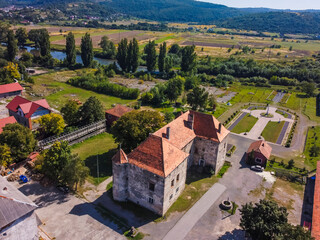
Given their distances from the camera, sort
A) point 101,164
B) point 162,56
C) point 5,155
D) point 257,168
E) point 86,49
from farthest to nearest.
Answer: point 86,49 < point 162,56 < point 257,168 < point 101,164 < point 5,155

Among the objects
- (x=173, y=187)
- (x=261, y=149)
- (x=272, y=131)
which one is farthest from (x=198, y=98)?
(x=173, y=187)

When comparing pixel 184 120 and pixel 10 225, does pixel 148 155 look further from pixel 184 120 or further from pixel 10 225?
pixel 10 225

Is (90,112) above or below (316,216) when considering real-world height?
above

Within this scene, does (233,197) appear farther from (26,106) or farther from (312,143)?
(26,106)

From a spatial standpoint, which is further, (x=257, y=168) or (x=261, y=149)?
(x=261, y=149)

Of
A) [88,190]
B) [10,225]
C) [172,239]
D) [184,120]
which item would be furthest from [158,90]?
[10,225]
